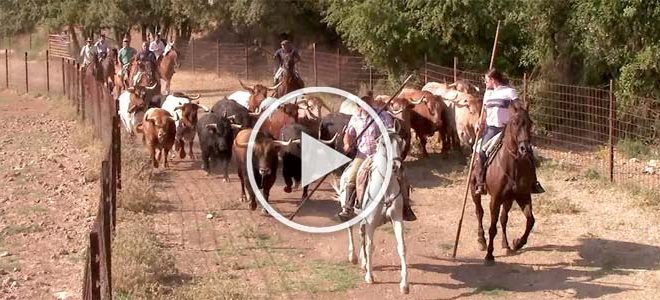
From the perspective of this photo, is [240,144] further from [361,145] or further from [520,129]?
[520,129]

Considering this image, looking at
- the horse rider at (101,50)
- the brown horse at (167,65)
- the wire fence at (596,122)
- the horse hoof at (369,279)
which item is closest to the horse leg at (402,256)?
the horse hoof at (369,279)

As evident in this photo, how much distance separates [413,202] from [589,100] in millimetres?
5200

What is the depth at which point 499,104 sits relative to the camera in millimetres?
11312

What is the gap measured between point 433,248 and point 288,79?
770 cm

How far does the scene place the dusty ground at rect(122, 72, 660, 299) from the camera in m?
10.4

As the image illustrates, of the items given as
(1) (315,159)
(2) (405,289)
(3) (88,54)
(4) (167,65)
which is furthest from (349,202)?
(3) (88,54)

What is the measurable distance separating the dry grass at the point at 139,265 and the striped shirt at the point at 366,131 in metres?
2.57

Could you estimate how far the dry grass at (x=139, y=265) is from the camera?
971 centimetres

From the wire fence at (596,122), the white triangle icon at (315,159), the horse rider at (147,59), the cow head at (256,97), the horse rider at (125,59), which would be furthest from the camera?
the horse rider at (125,59)

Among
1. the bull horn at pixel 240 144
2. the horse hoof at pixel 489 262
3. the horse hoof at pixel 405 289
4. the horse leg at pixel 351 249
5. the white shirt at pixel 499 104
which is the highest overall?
the white shirt at pixel 499 104

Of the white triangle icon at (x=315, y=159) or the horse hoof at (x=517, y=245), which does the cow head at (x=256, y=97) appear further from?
the horse hoof at (x=517, y=245)

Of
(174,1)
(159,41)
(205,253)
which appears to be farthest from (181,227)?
(174,1)

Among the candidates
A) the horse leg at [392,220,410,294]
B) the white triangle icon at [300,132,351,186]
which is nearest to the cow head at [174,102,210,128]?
the white triangle icon at [300,132,351,186]

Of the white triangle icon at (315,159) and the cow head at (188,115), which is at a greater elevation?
the cow head at (188,115)
